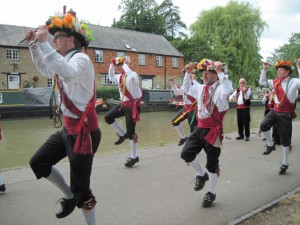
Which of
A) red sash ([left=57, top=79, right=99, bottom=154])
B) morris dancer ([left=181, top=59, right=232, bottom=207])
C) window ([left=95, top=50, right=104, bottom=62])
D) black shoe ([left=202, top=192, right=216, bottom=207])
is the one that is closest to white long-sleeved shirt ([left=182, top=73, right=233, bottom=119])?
morris dancer ([left=181, top=59, right=232, bottom=207])

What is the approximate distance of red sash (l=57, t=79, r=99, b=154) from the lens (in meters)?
3.24

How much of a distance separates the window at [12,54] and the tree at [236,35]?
Answer: 63.6 ft

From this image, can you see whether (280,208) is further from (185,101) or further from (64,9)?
(185,101)

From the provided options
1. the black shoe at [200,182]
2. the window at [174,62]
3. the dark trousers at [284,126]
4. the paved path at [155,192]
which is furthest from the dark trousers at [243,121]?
the window at [174,62]

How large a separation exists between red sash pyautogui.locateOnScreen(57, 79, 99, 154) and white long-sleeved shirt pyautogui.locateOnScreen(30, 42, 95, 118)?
0.12 feet

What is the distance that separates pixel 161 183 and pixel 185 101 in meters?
2.95

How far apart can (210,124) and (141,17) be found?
57.4m

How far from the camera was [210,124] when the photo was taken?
4617 mm

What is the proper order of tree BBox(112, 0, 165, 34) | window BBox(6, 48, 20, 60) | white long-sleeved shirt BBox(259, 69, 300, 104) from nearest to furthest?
white long-sleeved shirt BBox(259, 69, 300, 104), window BBox(6, 48, 20, 60), tree BBox(112, 0, 165, 34)

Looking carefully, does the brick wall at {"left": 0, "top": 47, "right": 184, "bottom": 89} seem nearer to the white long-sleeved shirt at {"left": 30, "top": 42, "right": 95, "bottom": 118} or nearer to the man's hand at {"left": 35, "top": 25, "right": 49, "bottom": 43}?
the white long-sleeved shirt at {"left": 30, "top": 42, "right": 95, "bottom": 118}

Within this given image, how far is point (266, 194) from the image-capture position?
5.04 meters

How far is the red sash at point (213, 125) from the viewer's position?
4527 mm

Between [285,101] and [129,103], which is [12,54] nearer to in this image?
[129,103]

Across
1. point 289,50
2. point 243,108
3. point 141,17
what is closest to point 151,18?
point 141,17
